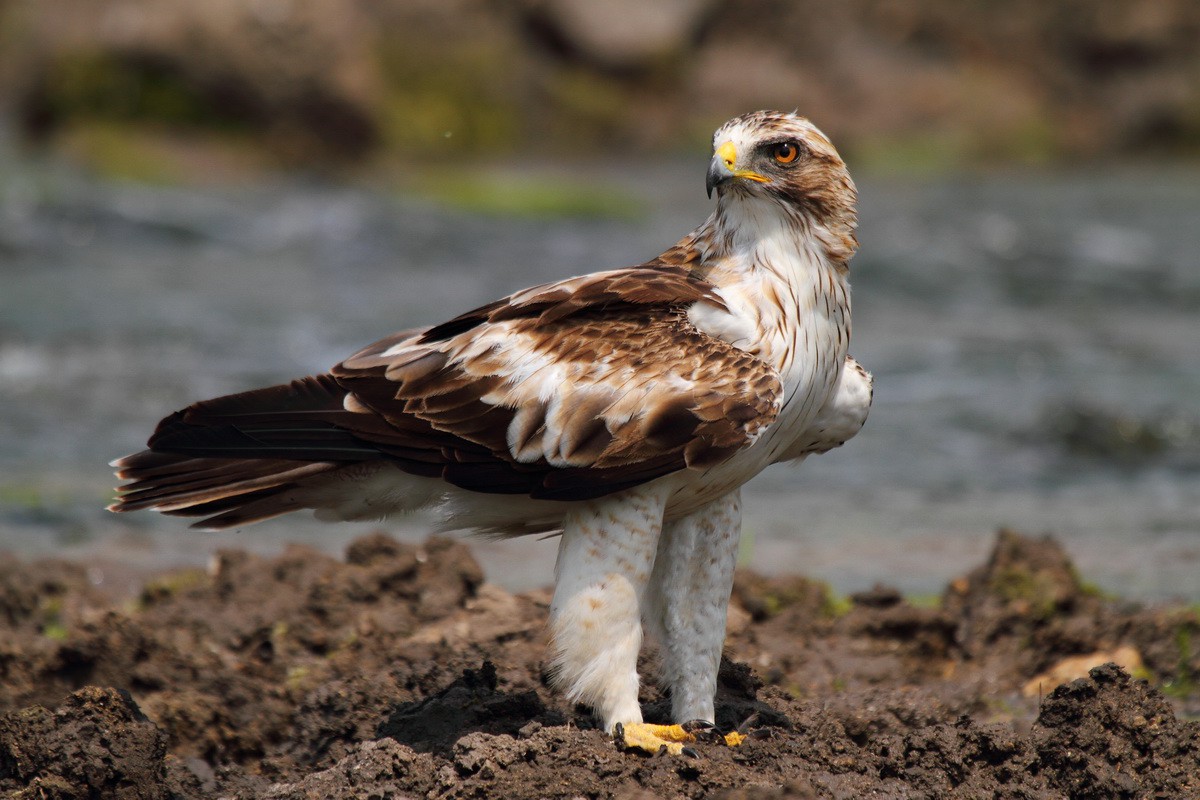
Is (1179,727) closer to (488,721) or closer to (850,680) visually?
(850,680)

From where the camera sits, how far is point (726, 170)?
4.92 meters

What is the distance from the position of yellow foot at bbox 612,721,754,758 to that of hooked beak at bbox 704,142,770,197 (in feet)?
5.54

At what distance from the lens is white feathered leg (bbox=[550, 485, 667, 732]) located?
465 centimetres

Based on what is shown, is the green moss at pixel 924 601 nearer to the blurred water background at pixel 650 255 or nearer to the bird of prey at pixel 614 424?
the blurred water background at pixel 650 255

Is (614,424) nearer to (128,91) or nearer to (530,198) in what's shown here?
(530,198)

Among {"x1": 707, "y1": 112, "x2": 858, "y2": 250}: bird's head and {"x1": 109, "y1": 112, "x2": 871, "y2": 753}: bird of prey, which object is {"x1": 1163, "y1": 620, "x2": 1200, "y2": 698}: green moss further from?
{"x1": 707, "y1": 112, "x2": 858, "y2": 250}: bird's head

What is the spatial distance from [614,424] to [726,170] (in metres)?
0.92

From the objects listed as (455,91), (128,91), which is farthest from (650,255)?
(455,91)

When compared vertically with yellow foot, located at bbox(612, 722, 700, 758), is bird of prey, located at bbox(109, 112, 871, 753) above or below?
above

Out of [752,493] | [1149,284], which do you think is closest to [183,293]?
[752,493]

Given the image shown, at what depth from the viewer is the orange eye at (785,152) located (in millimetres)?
4973

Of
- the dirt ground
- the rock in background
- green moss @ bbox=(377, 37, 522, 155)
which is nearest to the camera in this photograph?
the dirt ground

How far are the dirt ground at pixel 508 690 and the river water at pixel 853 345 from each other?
0.90 meters

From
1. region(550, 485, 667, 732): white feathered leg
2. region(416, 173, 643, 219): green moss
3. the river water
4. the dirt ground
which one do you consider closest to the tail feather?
the dirt ground
